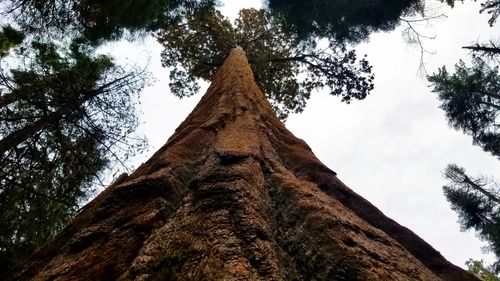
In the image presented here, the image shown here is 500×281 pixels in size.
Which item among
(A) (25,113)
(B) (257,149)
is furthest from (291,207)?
(A) (25,113)

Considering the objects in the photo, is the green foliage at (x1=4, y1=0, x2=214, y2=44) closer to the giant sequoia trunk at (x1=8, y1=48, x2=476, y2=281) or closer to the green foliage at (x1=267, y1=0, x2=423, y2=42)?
the green foliage at (x1=267, y1=0, x2=423, y2=42)

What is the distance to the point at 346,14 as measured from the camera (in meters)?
9.53

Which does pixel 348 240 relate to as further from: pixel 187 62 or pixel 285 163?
pixel 187 62

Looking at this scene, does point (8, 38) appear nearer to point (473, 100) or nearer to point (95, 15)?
point (95, 15)

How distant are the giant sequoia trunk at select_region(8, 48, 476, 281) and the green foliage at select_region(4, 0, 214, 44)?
4.52 metres

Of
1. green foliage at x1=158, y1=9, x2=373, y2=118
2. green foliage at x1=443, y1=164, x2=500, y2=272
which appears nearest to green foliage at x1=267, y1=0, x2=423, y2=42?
green foliage at x1=158, y1=9, x2=373, y2=118

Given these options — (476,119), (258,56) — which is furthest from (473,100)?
(258,56)

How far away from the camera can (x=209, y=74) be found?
12.8 metres

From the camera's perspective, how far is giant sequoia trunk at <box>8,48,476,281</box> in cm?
162

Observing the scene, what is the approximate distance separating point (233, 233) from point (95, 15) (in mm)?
6960

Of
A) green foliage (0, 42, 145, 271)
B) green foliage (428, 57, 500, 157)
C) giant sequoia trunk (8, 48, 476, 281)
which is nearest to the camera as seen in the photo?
giant sequoia trunk (8, 48, 476, 281)

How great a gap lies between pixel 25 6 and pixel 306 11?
5.89 meters

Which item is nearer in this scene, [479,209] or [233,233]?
[233,233]

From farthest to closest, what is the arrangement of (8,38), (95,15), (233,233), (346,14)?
(8,38), (346,14), (95,15), (233,233)
